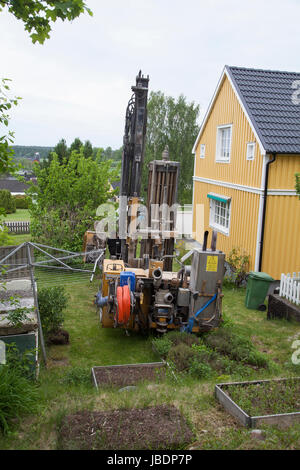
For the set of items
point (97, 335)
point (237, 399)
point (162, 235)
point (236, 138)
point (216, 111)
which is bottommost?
point (97, 335)

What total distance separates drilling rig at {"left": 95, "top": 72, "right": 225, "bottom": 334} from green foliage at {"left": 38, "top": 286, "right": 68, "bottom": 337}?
32.0 inches

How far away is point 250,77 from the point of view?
15.1 meters

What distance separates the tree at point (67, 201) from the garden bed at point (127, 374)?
952 centimetres

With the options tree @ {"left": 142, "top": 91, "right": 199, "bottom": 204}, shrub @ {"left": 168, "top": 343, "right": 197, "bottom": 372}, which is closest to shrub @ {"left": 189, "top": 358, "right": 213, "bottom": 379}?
shrub @ {"left": 168, "top": 343, "right": 197, "bottom": 372}

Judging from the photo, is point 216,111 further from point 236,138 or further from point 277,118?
point 277,118

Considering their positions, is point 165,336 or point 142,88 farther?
point 142,88

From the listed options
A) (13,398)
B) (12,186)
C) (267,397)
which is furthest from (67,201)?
(12,186)

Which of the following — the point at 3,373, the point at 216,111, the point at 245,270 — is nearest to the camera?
the point at 3,373

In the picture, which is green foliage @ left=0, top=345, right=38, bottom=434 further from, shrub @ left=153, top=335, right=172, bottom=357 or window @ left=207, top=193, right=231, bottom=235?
window @ left=207, top=193, right=231, bottom=235

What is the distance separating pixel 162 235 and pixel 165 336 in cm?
314

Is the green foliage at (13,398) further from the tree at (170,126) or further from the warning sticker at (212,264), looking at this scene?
the tree at (170,126)

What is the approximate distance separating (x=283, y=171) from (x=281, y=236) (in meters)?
1.92

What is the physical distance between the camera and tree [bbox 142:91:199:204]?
111 feet

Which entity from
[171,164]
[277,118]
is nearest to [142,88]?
[171,164]
